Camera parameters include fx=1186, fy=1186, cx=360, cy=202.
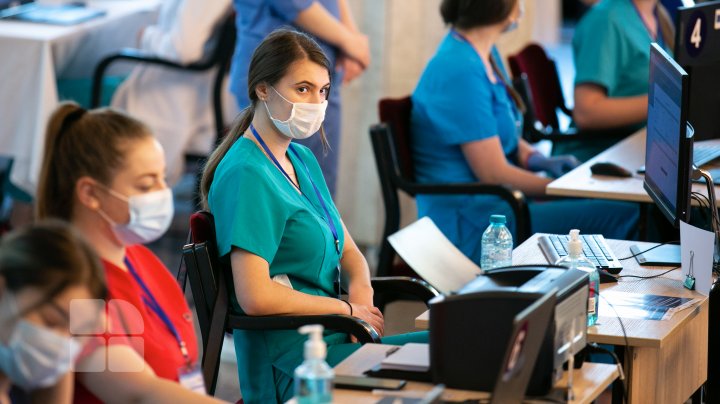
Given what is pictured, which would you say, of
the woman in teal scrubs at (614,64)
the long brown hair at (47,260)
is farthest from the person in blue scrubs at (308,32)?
the long brown hair at (47,260)

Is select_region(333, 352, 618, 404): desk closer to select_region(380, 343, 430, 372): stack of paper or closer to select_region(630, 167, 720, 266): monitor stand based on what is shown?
select_region(380, 343, 430, 372): stack of paper

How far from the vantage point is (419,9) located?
516cm

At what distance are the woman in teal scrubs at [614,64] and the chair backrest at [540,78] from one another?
38 cm

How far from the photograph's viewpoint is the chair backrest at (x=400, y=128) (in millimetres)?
3682

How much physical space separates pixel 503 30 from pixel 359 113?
1543 mm

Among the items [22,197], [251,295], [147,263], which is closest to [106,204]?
[147,263]

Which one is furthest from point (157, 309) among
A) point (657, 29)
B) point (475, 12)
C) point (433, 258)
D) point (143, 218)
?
point (657, 29)

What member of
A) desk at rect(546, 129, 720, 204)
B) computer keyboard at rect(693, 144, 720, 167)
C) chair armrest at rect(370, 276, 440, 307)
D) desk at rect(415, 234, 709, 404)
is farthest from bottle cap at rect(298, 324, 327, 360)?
computer keyboard at rect(693, 144, 720, 167)

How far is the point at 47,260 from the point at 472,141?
2240mm

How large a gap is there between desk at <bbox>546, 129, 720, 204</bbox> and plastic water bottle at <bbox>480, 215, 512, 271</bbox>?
18.4 inches

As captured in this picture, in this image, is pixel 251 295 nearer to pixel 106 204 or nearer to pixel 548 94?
pixel 106 204

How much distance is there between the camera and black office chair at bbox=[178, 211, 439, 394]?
2.48 metres

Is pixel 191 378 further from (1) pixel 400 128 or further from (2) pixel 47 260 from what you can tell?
(1) pixel 400 128

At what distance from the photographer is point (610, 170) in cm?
359
